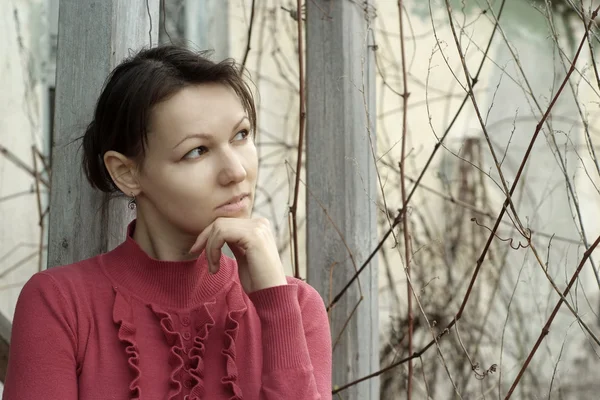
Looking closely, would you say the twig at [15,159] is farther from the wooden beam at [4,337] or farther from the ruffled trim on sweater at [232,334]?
the ruffled trim on sweater at [232,334]

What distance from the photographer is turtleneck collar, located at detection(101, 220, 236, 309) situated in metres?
1.83

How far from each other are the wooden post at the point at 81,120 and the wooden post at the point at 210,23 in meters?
1.81

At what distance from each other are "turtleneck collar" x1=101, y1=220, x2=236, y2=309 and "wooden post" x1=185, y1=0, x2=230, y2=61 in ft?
6.75

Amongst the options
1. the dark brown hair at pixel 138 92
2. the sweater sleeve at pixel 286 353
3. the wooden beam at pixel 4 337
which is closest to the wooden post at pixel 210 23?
the wooden beam at pixel 4 337

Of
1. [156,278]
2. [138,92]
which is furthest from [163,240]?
[138,92]

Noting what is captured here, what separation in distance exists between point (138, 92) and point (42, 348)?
19.9 inches

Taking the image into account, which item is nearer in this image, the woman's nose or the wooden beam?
the woman's nose

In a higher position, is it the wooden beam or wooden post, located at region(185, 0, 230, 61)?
wooden post, located at region(185, 0, 230, 61)

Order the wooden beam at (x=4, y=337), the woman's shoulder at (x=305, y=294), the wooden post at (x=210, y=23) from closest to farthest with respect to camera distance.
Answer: the woman's shoulder at (x=305, y=294), the wooden beam at (x=4, y=337), the wooden post at (x=210, y=23)

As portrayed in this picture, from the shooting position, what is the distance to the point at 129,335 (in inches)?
69.4

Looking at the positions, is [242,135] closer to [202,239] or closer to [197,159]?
[197,159]

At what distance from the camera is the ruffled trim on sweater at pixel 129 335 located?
1717 mm

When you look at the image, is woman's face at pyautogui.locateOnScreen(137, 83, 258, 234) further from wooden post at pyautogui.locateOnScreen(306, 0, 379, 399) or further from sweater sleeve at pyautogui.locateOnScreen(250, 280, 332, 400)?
wooden post at pyautogui.locateOnScreen(306, 0, 379, 399)

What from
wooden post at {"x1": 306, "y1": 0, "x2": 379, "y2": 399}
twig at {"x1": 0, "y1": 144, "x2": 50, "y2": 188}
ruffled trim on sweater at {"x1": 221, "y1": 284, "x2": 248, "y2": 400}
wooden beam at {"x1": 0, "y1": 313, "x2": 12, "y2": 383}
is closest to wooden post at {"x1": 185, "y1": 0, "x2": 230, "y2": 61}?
twig at {"x1": 0, "y1": 144, "x2": 50, "y2": 188}
